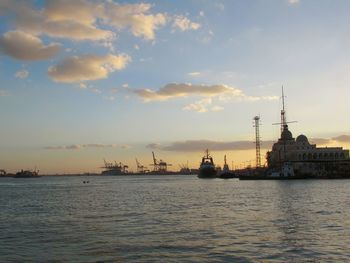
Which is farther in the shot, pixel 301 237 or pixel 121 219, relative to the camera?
pixel 121 219

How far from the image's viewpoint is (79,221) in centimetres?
4350

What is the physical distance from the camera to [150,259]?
25172mm

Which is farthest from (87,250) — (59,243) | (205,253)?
(205,253)

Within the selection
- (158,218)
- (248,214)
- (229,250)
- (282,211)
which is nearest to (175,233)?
(229,250)

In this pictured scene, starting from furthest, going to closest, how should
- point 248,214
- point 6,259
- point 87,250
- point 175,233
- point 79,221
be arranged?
point 248,214
point 79,221
point 175,233
point 87,250
point 6,259

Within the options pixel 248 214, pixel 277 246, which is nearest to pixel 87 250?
pixel 277 246

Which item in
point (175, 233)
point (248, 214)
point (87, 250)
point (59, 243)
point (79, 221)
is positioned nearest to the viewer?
point (87, 250)

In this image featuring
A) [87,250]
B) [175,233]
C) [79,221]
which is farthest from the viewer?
[79,221]

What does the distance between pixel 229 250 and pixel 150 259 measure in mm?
4896

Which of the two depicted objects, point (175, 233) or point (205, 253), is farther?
point (175, 233)

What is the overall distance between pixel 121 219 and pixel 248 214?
12.4 m

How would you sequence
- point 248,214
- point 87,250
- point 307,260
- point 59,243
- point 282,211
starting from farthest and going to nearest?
point 282,211 → point 248,214 → point 59,243 → point 87,250 → point 307,260

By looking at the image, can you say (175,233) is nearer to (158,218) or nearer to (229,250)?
(229,250)

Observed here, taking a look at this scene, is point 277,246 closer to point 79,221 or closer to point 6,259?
point 6,259
